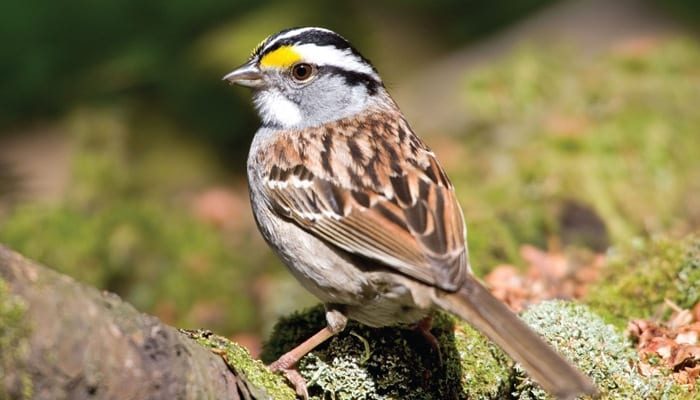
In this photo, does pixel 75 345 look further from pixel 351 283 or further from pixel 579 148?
pixel 579 148

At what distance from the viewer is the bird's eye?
15.7 ft

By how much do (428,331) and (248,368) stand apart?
2.91 ft

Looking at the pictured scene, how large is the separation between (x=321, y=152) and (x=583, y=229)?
2796 mm

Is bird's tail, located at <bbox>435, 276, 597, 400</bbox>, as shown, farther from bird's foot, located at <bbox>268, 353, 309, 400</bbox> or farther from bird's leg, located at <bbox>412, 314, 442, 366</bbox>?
bird's foot, located at <bbox>268, 353, 309, 400</bbox>

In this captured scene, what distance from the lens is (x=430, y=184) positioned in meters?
4.15

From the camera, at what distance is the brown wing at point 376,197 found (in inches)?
147

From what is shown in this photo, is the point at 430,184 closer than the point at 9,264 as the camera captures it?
No

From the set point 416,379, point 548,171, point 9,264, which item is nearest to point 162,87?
point 548,171

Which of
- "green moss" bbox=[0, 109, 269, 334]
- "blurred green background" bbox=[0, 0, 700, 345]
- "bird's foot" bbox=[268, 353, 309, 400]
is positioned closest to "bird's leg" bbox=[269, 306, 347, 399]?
"bird's foot" bbox=[268, 353, 309, 400]

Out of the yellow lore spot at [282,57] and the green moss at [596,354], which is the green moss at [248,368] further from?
the yellow lore spot at [282,57]

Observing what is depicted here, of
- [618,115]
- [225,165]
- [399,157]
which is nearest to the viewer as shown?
[399,157]

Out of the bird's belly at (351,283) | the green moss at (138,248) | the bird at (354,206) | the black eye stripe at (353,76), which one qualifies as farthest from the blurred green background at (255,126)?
the bird's belly at (351,283)

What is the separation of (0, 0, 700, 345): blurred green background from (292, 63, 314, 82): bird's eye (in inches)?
64.2

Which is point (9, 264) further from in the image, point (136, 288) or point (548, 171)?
point (548, 171)
